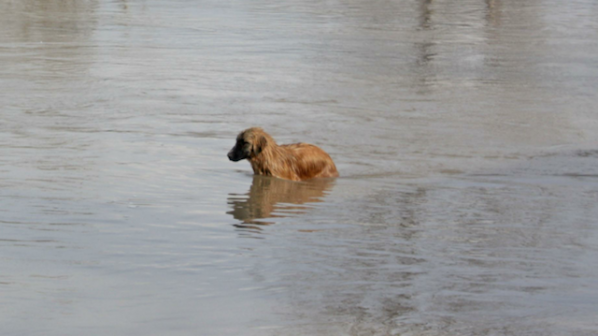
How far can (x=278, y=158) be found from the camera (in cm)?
992

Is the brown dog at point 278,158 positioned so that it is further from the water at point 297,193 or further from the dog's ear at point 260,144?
the water at point 297,193

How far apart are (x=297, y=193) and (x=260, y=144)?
763mm

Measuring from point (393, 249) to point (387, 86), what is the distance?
1032 centimetres

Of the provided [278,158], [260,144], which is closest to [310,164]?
[278,158]

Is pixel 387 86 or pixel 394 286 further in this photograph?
pixel 387 86

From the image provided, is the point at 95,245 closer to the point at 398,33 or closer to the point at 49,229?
the point at 49,229

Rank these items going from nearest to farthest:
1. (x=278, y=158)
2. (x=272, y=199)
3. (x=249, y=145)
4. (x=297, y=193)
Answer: (x=272, y=199), (x=297, y=193), (x=249, y=145), (x=278, y=158)

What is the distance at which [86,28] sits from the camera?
994 inches

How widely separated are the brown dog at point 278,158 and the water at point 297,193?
7.4 inches

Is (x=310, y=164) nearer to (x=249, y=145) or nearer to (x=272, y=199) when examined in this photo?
(x=249, y=145)

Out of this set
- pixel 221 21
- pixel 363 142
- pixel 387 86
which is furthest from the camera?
pixel 221 21

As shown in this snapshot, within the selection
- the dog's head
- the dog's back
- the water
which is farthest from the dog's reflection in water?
the dog's head

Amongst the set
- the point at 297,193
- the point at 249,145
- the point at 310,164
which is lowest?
the point at 297,193

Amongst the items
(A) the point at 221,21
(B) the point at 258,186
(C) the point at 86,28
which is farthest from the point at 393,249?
(A) the point at 221,21
